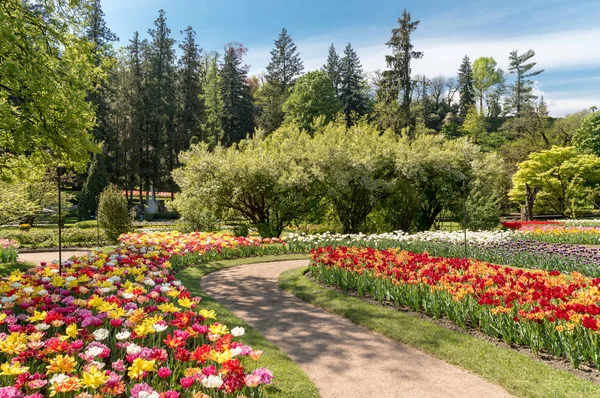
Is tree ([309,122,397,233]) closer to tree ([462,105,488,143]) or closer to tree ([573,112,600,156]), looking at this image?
tree ([573,112,600,156])

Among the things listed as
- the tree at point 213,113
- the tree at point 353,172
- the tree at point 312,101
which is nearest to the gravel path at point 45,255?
the tree at point 353,172

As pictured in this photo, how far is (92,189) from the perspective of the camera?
3334 cm

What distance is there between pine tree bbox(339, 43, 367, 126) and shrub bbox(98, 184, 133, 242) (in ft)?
128

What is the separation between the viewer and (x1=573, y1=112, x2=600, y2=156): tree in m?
41.1

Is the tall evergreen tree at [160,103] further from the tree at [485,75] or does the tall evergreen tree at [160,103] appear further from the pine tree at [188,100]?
the tree at [485,75]

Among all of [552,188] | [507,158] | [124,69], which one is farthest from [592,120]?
[124,69]

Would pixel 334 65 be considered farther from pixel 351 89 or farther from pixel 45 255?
pixel 45 255

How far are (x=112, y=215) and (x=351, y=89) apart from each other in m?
43.1

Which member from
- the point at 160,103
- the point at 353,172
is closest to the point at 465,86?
the point at 160,103

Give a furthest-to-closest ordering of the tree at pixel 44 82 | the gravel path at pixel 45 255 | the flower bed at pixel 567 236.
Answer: the flower bed at pixel 567 236 < the gravel path at pixel 45 255 < the tree at pixel 44 82

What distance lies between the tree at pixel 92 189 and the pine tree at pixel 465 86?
64.7 m

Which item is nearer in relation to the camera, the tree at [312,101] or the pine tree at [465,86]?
the tree at [312,101]

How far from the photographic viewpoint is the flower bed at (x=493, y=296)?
4.50 meters

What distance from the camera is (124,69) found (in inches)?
1871
